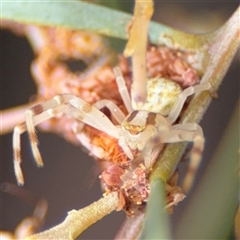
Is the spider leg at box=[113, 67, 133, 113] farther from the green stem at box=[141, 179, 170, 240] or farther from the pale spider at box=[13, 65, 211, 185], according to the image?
the green stem at box=[141, 179, 170, 240]

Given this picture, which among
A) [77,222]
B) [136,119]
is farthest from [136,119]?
[77,222]

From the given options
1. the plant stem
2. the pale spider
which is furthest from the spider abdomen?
the plant stem

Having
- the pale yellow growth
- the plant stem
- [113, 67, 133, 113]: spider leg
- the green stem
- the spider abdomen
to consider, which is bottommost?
the green stem

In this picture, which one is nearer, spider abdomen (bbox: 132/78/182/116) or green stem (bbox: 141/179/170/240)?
green stem (bbox: 141/179/170/240)

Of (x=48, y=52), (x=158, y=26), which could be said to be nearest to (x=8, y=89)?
(x=48, y=52)

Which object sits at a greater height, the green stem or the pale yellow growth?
the pale yellow growth

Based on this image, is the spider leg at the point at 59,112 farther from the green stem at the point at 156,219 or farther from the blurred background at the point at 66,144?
the green stem at the point at 156,219

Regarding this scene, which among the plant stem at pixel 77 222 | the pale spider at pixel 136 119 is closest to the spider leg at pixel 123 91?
the pale spider at pixel 136 119

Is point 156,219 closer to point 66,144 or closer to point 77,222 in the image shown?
point 77,222

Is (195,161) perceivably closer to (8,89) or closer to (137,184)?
(137,184)
